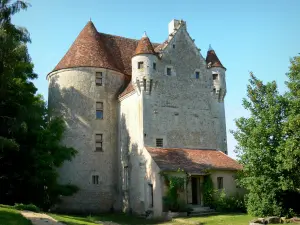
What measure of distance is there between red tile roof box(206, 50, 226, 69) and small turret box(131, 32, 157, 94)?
5995mm

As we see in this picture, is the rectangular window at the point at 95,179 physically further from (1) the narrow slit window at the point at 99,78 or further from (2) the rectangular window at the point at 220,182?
(2) the rectangular window at the point at 220,182

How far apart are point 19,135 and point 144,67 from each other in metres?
11.7

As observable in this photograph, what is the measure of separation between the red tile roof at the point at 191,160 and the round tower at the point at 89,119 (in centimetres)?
541

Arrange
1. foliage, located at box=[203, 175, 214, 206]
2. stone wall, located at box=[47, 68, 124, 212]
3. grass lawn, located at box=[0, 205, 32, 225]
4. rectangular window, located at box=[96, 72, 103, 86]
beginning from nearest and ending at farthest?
grass lawn, located at box=[0, 205, 32, 225], foliage, located at box=[203, 175, 214, 206], stone wall, located at box=[47, 68, 124, 212], rectangular window, located at box=[96, 72, 103, 86]

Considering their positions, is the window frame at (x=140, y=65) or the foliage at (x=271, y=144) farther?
the window frame at (x=140, y=65)

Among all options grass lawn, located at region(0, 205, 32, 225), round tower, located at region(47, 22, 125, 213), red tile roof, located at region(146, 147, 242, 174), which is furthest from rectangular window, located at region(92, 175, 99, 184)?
grass lawn, located at region(0, 205, 32, 225)

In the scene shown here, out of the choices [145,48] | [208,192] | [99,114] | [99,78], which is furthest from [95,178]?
[145,48]

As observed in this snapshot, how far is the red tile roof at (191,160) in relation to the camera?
27.8m

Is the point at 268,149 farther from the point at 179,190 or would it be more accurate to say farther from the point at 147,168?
the point at 147,168

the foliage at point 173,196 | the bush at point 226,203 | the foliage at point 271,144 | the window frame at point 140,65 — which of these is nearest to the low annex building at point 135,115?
the window frame at point 140,65

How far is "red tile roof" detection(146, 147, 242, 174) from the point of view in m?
27.8

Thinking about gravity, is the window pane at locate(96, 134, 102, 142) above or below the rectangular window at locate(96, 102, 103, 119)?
below

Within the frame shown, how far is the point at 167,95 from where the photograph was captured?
106ft

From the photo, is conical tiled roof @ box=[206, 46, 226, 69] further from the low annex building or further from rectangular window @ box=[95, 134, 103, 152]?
rectangular window @ box=[95, 134, 103, 152]
